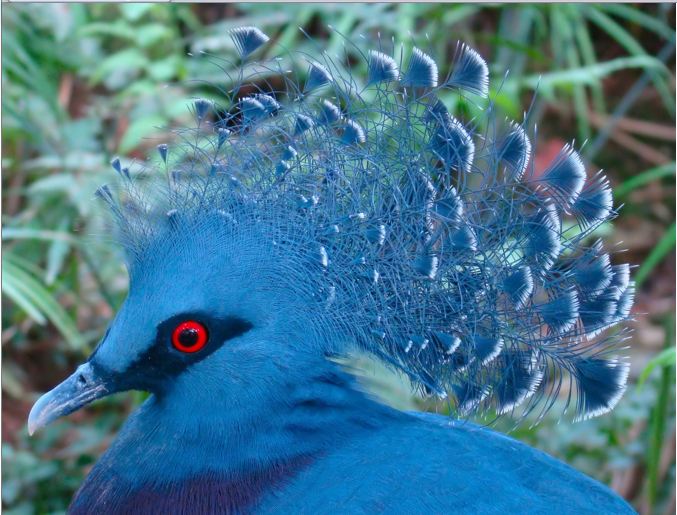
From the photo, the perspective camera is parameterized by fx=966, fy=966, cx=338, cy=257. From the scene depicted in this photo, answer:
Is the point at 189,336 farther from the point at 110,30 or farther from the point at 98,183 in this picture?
the point at 110,30

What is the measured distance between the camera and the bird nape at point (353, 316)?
69.6 inches

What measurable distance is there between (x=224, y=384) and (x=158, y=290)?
0.21m

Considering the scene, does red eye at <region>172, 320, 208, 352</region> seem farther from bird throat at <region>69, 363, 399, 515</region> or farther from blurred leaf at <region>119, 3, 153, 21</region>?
blurred leaf at <region>119, 3, 153, 21</region>

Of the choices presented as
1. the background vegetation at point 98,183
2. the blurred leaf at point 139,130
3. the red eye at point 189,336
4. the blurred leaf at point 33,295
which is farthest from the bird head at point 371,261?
the blurred leaf at point 139,130

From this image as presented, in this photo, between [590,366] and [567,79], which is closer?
[590,366]

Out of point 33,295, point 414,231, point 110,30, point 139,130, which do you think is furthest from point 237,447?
point 110,30

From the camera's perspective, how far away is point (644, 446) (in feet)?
10.2

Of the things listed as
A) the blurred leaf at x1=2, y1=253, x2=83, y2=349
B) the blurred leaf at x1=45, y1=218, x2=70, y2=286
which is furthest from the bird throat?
the blurred leaf at x1=45, y1=218, x2=70, y2=286

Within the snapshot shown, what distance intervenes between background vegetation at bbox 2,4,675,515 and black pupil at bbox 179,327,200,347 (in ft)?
2.50

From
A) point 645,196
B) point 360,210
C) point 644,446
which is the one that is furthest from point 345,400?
point 645,196

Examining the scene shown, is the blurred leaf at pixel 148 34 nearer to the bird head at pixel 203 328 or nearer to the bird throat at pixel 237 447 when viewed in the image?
the bird head at pixel 203 328

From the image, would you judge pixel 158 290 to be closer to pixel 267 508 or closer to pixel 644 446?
pixel 267 508

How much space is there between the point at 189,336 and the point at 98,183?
46.5 inches

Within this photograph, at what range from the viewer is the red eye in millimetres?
1764
